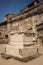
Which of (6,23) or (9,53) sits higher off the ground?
(6,23)

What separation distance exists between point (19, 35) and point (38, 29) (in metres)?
5.13

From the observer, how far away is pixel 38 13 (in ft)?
32.0

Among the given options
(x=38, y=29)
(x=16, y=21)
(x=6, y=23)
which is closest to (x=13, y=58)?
(x=38, y=29)

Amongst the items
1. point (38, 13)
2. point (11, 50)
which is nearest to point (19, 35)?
point (11, 50)

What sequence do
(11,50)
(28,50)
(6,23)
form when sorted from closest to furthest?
(28,50)
(11,50)
(6,23)

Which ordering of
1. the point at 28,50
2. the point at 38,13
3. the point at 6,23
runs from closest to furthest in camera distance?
the point at 28,50
the point at 38,13
the point at 6,23

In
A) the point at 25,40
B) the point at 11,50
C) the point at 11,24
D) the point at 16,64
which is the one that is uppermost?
the point at 11,24

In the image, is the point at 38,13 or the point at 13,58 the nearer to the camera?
the point at 13,58

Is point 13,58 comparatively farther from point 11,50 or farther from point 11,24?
point 11,24

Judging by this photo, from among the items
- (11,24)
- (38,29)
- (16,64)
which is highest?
(11,24)

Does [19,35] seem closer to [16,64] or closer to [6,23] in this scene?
[16,64]

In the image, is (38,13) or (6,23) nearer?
(38,13)

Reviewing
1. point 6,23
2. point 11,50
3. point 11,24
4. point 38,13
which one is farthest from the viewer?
point 6,23

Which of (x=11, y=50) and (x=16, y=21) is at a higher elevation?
(x=16, y=21)
